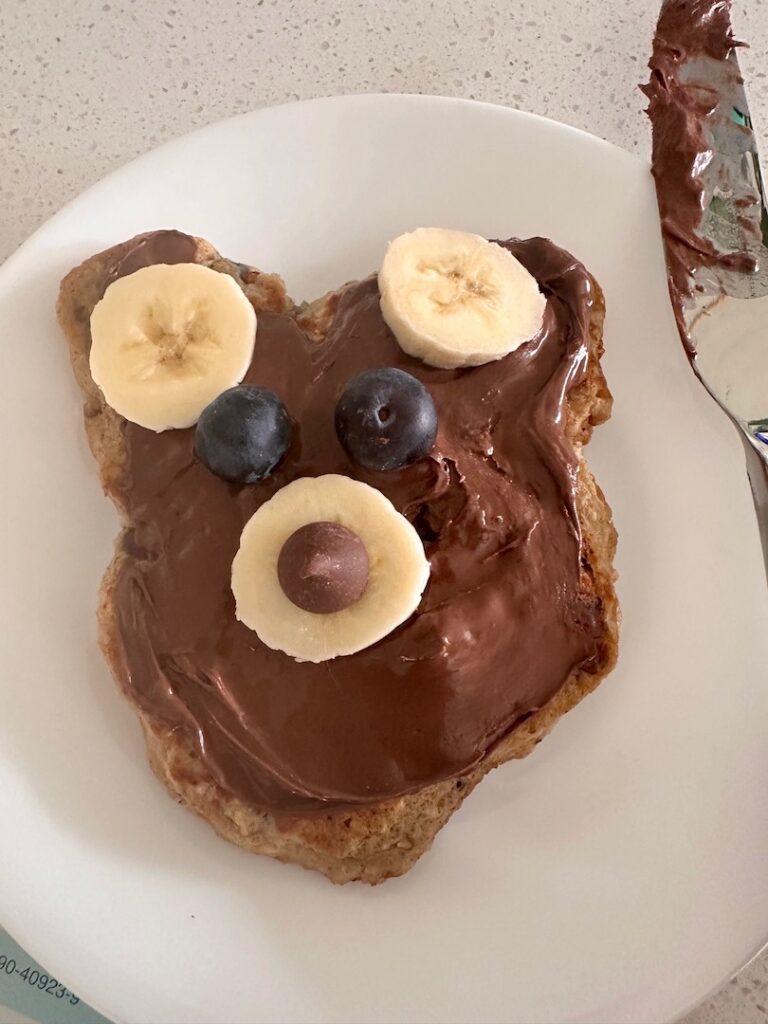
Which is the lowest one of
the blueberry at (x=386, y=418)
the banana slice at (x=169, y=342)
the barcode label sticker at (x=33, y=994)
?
the barcode label sticker at (x=33, y=994)

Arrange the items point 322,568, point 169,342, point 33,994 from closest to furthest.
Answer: point 322,568, point 169,342, point 33,994

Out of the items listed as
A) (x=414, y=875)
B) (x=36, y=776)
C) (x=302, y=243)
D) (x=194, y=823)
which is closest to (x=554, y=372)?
(x=302, y=243)

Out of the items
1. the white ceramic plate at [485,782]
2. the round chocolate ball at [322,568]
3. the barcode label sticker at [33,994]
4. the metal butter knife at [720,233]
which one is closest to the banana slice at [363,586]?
the round chocolate ball at [322,568]

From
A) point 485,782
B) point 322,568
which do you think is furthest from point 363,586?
point 485,782

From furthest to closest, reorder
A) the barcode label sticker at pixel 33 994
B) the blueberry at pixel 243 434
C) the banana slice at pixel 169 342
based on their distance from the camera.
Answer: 1. the barcode label sticker at pixel 33 994
2. the banana slice at pixel 169 342
3. the blueberry at pixel 243 434

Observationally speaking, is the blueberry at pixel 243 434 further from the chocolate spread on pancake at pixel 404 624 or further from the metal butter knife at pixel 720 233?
the metal butter knife at pixel 720 233

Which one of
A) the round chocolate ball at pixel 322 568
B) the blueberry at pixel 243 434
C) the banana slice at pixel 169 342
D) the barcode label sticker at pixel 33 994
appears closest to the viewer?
the round chocolate ball at pixel 322 568

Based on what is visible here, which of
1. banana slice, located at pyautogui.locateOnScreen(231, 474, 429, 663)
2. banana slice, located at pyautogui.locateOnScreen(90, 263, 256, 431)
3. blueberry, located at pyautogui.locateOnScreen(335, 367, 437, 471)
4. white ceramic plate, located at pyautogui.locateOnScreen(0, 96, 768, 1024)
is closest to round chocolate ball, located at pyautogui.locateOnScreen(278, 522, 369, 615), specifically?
banana slice, located at pyautogui.locateOnScreen(231, 474, 429, 663)

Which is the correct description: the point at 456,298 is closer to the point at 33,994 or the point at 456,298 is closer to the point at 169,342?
the point at 169,342
